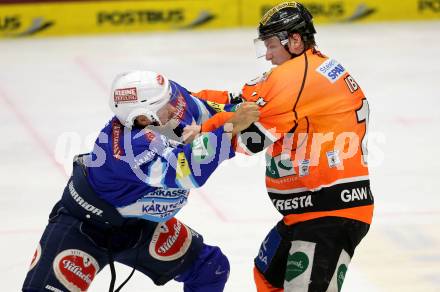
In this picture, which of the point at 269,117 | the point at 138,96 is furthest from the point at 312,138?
the point at 138,96

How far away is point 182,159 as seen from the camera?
4.68 metres

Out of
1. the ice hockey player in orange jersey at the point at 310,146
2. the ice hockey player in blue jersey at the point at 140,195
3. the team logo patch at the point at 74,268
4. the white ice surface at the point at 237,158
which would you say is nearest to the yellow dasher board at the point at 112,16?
the white ice surface at the point at 237,158

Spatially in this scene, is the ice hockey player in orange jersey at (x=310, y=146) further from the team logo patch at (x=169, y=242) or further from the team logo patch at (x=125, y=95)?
the team logo patch at (x=169, y=242)

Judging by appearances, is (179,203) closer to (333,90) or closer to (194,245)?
(194,245)

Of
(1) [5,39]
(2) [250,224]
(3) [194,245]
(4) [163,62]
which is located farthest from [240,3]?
(3) [194,245]

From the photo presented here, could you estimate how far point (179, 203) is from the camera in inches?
204

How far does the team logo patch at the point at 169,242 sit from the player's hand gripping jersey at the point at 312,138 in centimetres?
63

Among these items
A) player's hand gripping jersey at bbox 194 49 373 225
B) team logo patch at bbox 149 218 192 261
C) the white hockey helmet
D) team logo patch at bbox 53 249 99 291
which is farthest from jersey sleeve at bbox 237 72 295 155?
team logo patch at bbox 53 249 99 291

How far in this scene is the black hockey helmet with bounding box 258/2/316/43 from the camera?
15.5ft

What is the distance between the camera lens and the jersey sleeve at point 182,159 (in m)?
4.64

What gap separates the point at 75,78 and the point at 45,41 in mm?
1623

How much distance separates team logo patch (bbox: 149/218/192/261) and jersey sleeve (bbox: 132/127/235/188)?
546 mm

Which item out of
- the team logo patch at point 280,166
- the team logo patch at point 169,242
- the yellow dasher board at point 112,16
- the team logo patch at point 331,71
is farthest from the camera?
the yellow dasher board at point 112,16

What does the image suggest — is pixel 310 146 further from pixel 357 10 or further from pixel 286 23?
pixel 357 10
